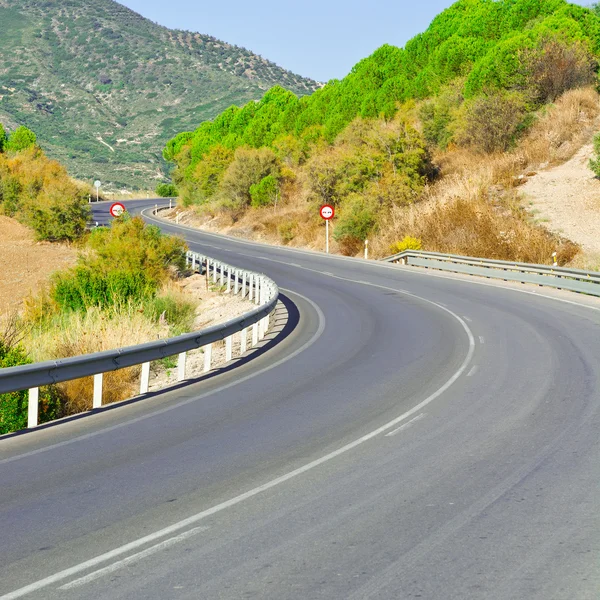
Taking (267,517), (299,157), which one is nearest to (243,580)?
(267,517)

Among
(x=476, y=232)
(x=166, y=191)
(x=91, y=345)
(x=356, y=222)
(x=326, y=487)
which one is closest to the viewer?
(x=326, y=487)

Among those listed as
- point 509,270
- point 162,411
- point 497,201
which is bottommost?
point 162,411

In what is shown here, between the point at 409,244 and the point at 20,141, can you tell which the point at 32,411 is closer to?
the point at 409,244

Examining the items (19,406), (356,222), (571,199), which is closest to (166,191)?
(356,222)

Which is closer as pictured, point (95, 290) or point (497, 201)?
point (95, 290)

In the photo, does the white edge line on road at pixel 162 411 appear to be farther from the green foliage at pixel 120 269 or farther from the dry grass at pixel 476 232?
the dry grass at pixel 476 232

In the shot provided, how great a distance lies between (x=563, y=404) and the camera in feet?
35.8

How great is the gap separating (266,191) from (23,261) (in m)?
25.9

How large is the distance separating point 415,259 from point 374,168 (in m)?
11.4

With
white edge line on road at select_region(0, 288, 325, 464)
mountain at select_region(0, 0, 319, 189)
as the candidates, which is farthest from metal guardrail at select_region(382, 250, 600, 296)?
mountain at select_region(0, 0, 319, 189)

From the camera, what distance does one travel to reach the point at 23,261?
121 ft

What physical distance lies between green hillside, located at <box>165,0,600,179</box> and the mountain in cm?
4834

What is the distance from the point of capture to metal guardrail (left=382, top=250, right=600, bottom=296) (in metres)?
26.7

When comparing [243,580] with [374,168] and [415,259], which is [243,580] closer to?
[415,259]
